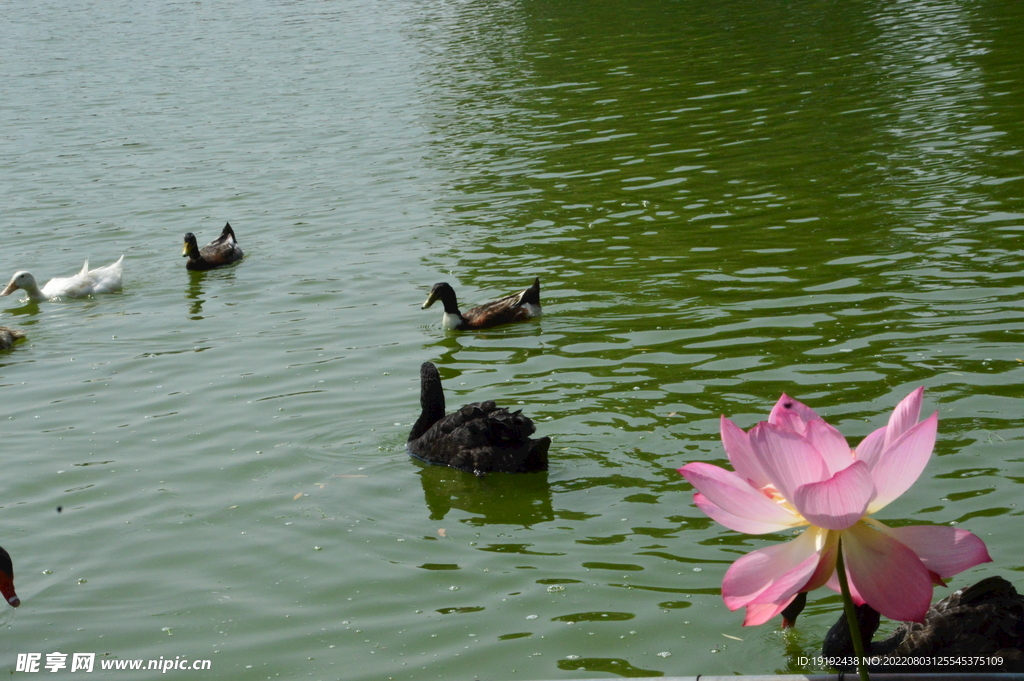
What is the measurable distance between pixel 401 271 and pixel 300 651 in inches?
341

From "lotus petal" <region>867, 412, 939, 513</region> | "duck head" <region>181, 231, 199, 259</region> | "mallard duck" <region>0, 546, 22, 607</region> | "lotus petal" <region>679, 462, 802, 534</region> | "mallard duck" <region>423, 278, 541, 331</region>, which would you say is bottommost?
"mallard duck" <region>423, 278, 541, 331</region>

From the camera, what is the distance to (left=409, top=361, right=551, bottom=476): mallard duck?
805 centimetres

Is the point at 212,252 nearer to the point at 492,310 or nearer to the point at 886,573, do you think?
the point at 492,310

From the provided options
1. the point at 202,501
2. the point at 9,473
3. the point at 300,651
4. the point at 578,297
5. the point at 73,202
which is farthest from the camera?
the point at 73,202

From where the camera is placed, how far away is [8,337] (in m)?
12.7

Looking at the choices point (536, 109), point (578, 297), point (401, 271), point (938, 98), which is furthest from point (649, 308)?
point (536, 109)

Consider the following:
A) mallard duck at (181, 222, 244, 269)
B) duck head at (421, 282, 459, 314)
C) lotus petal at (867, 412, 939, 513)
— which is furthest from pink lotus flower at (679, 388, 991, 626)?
mallard duck at (181, 222, 244, 269)

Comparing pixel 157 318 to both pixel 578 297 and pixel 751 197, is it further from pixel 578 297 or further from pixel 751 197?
pixel 751 197

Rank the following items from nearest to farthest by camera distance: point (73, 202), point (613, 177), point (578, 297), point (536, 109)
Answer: point (578, 297) → point (613, 177) → point (73, 202) → point (536, 109)

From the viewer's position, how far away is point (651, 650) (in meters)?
5.79

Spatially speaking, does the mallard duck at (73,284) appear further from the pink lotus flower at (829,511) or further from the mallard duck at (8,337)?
the pink lotus flower at (829,511)

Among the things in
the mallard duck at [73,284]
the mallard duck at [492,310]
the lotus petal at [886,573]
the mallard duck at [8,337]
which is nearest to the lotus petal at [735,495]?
the lotus petal at [886,573]

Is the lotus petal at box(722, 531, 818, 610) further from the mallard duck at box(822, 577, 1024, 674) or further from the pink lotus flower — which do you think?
the mallard duck at box(822, 577, 1024, 674)

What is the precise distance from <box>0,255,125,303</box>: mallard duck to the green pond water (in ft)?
0.73
